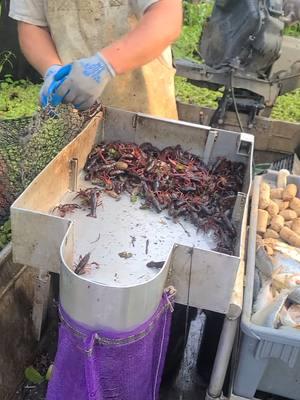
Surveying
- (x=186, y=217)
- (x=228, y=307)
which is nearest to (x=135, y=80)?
(x=186, y=217)

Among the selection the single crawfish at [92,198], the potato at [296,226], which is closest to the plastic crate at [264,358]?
the potato at [296,226]

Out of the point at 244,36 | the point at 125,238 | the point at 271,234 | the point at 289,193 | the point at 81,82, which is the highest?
the point at 81,82

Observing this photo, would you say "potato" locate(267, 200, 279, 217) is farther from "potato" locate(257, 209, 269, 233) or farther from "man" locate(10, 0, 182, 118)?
"man" locate(10, 0, 182, 118)

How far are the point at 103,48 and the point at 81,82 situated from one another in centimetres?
65

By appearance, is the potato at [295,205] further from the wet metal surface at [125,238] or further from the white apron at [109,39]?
the white apron at [109,39]

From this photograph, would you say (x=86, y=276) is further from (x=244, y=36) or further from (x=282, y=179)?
(x=244, y=36)

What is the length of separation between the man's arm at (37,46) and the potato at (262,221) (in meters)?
1.64

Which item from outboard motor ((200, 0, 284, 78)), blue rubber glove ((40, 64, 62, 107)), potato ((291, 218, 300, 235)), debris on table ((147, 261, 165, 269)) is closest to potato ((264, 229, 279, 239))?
potato ((291, 218, 300, 235))

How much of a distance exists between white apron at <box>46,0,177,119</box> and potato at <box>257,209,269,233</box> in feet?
3.92

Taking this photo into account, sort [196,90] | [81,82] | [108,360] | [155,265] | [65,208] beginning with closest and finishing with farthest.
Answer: [108,360] < [155,265] < [65,208] < [81,82] < [196,90]

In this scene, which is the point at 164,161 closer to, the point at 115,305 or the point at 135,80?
the point at 135,80

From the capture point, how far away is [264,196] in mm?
3213

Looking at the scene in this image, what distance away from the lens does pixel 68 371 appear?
7.13 ft

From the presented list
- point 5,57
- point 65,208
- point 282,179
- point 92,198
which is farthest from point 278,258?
point 5,57
